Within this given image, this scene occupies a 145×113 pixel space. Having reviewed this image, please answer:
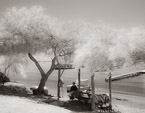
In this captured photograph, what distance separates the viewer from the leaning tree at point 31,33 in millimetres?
20422

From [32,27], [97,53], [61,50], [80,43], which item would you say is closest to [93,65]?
[97,53]

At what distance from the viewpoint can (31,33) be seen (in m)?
20.5

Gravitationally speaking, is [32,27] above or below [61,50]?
above

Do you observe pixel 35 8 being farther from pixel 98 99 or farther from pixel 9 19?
pixel 98 99

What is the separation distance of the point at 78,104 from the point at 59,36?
8.11m

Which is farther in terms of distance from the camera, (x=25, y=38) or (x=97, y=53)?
(x=25, y=38)

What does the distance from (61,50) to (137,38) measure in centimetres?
1101

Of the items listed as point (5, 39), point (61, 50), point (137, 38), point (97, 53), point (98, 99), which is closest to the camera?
point (137, 38)

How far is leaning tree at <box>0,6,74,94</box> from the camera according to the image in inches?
804

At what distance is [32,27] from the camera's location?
68.2ft

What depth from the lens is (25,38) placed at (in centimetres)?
2083

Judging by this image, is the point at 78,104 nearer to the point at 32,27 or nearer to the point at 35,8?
the point at 32,27

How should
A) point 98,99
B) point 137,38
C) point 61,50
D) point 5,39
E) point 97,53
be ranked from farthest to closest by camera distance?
1. point 61,50
2. point 5,39
3. point 98,99
4. point 97,53
5. point 137,38

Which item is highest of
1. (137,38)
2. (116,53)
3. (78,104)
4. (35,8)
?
(35,8)
